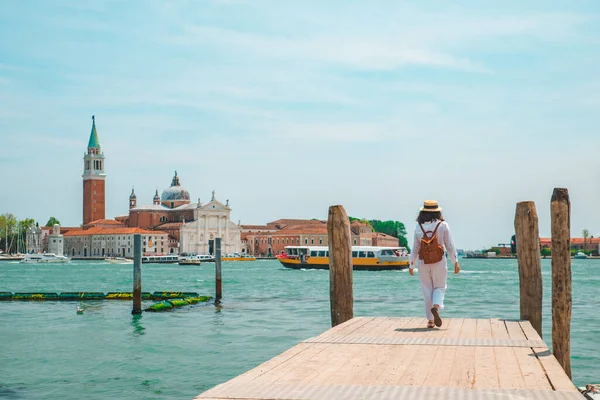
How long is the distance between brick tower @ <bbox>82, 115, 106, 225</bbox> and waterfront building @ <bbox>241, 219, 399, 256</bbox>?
2308 centimetres

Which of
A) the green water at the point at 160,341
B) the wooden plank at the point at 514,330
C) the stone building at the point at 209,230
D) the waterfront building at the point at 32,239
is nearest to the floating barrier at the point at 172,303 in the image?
the green water at the point at 160,341

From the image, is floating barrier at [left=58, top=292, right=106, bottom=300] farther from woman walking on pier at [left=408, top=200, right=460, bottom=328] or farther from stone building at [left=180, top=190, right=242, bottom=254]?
stone building at [left=180, top=190, right=242, bottom=254]

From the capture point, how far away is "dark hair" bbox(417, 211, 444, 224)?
26.1 feet

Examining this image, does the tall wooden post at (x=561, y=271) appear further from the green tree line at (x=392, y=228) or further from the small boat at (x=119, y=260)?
the green tree line at (x=392, y=228)

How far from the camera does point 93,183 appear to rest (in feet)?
429

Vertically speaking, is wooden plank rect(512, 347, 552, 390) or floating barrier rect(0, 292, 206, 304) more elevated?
wooden plank rect(512, 347, 552, 390)

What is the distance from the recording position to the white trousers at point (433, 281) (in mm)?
7953

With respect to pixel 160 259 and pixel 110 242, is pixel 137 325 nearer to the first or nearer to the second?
pixel 160 259

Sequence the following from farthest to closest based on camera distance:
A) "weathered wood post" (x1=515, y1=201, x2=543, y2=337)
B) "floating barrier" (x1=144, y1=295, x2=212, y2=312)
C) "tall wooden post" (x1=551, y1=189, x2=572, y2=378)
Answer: "floating barrier" (x1=144, y1=295, x2=212, y2=312) → "weathered wood post" (x1=515, y1=201, x2=543, y2=337) → "tall wooden post" (x1=551, y1=189, x2=572, y2=378)

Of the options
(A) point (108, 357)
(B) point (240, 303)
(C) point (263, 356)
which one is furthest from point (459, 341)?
(B) point (240, 303)

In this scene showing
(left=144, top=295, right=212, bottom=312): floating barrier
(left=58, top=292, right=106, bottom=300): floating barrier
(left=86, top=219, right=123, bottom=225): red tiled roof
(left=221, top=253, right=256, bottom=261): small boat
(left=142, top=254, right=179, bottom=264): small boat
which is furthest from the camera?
(left=86, top=219, right=123, bottom=225): red tiled roof

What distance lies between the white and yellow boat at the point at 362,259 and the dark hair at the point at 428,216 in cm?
5859

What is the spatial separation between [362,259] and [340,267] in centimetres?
5829

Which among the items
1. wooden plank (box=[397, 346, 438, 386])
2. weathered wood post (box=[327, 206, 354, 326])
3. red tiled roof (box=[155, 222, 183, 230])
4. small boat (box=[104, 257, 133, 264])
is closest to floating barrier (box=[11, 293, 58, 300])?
weathered wood post (box=[327, 206, 354, 326])
